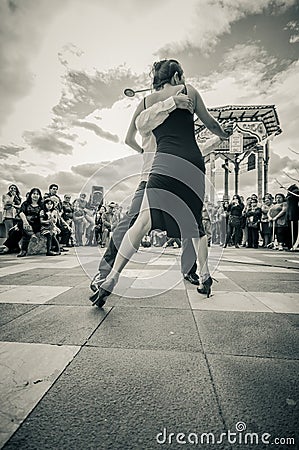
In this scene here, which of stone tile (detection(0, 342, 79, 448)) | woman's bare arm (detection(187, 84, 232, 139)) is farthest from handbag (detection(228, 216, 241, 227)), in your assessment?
stone tile (detection(0, 342, 79, 448))

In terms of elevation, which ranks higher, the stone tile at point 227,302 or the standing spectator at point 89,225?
the standing spectator at point 89,225

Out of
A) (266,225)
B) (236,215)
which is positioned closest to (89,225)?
(236,215)

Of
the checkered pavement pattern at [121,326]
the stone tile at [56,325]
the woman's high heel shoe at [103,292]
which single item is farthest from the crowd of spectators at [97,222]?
the stone tile at [56,325]

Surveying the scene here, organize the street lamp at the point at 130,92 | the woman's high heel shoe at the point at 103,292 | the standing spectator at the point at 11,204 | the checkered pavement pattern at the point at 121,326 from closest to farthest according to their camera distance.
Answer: the checkered pavement pattern at the point at 121,326
the woman's high heel shoe at the point at 103,292
the standing spectator at the point at 11,204
the street lamp at the point at 130,92

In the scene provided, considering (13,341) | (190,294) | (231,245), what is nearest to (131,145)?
(190,294)

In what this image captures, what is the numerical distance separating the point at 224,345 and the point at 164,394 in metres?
0.57

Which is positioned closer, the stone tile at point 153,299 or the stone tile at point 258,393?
the stone tile at point 258,393

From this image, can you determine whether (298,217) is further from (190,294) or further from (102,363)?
(102,363)

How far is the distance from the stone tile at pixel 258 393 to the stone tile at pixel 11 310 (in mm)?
1413

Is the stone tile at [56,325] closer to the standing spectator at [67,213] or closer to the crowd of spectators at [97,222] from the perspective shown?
the crowd of spectators at [97,222]

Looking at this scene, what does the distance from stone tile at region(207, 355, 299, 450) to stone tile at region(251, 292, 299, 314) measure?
3.19 feet

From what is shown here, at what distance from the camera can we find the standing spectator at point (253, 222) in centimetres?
1051

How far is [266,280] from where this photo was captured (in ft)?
11.3

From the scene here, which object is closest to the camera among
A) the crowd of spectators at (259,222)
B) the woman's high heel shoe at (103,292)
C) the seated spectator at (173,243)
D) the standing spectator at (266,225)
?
the woman's high heel shoe at (103,292)
